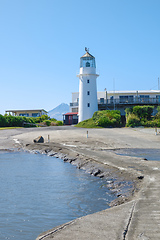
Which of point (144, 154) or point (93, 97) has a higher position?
point (93, 97)

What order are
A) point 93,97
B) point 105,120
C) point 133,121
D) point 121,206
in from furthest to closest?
point 93,97 < point 105,120 < point 133,121 < point 121,206

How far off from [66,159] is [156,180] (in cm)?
946

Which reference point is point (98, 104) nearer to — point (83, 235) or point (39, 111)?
point (39, 111)

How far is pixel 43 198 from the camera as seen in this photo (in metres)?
10.6

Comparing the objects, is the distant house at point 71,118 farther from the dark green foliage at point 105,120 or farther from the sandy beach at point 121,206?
the sandy beach at point 121,206

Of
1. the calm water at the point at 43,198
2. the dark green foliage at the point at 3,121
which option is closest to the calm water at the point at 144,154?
the calm water at the point at 43,198

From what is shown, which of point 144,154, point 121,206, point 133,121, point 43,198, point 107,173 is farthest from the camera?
point 133,121

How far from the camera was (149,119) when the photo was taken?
44.7 meters

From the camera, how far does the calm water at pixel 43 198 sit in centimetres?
804

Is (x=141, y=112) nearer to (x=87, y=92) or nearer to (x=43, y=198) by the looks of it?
(x=87, y=92)

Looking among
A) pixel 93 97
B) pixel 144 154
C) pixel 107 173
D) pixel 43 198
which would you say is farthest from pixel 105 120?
pixel 43 198

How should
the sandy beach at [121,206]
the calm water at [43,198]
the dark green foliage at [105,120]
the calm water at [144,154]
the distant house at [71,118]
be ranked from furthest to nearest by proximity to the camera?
the distant house at [71,118]
the dark green foliage at [105,120]
the calm water at [144,154]
the calm water at [43,198]
the sandy beach at [121,206]

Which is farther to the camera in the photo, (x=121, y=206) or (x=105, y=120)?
(x=105, y=120)

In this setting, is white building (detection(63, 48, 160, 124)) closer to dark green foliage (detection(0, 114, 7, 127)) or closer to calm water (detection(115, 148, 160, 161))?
dark green foliage (detection(0, 114, 7, 127))
